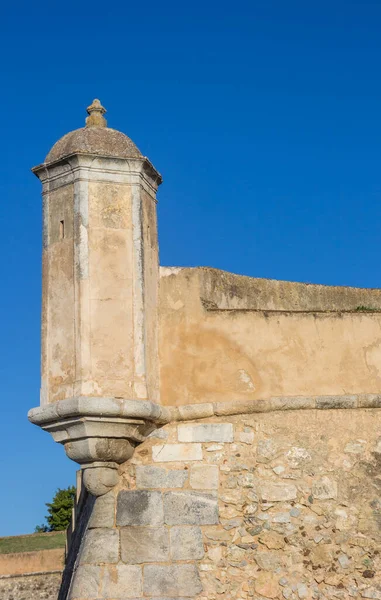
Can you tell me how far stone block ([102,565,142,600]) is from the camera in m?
7.37

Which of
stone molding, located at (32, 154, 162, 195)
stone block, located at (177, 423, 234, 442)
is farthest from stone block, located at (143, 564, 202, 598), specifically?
stone molding, located at (32, 154, 162, 195)

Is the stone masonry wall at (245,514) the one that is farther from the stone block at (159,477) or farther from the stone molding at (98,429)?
the stone molding at (98,429)

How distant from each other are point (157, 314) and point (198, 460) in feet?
4.33

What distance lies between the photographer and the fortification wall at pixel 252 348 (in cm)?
804

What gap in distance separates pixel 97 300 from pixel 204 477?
1673 mm

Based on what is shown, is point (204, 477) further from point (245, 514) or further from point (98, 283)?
point (98, 283)

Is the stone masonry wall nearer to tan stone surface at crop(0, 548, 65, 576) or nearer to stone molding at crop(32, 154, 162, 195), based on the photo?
stone molding at crop(32, 154, 162, 195)

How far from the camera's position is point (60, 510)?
31812mm

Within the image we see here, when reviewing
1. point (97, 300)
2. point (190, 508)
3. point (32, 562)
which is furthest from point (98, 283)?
point (32, 562)

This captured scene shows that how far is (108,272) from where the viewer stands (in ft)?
25.8

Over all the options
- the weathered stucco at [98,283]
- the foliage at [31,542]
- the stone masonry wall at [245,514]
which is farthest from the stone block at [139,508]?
the foliage at [31,542]

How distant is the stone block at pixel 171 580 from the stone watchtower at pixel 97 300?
78 centimetres

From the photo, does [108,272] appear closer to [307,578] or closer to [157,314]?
[157,314]

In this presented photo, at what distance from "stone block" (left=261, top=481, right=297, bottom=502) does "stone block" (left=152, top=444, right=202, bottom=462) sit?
59cm
